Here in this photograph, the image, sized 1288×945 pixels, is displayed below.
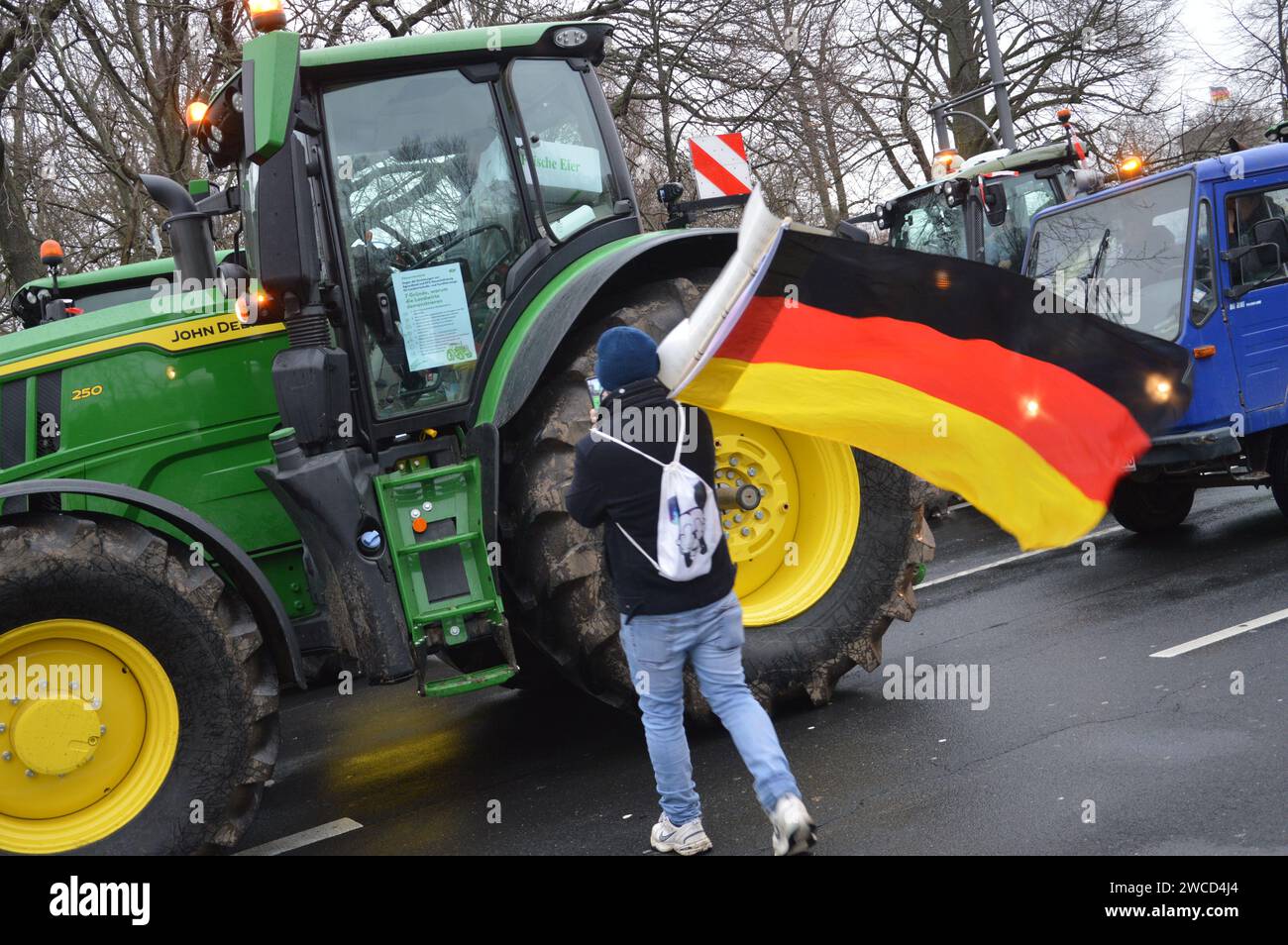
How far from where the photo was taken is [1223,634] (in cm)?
631

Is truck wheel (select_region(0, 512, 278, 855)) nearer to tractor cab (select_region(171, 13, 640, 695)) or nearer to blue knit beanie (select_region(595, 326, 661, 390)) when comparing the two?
tractor cab (select_region(171, 13, 640, 695))

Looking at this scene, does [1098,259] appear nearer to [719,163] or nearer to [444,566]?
[719,163]

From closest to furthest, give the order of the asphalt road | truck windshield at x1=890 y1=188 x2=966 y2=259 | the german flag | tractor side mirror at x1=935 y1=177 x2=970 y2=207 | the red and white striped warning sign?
the asphalt road
the german flag
the red and white striped warning sign
tractor side mirror at x1=935 y1=177 x2=970 y2=207
truck windshield at x1=890 y1=188 x2=966 y2=259

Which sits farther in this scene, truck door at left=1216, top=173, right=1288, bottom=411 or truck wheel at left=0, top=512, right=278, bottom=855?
truck door at left=1216, top=173, right=1288, bottom=411

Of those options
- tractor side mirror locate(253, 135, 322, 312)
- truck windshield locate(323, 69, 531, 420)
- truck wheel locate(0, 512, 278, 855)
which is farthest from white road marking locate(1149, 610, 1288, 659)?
tractor side mirror locate(253, 135, 322, 312)

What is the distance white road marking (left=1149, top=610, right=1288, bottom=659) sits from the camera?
613cm

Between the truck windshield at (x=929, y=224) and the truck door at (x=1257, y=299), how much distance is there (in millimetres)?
4865

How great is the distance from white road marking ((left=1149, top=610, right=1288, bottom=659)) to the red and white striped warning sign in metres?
4.40

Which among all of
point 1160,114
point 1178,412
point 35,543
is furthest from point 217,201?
point 1160,114

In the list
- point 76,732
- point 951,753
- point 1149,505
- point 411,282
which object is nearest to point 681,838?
point 951,753

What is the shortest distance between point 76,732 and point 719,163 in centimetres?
606

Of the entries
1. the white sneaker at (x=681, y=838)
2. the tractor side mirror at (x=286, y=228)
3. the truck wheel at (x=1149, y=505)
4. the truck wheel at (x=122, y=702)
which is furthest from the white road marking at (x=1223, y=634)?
the tractor side mirror at (x=286, y=228)
